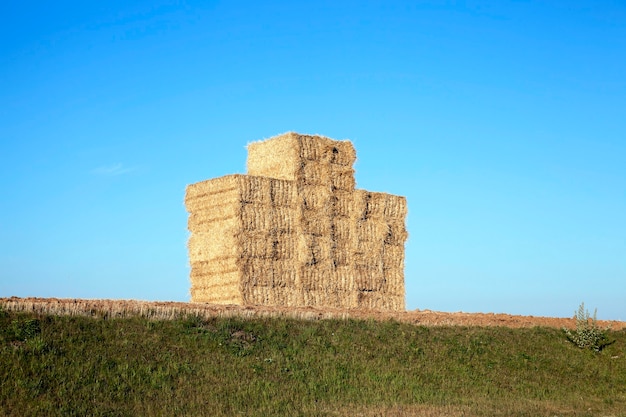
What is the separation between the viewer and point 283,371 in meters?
26.4

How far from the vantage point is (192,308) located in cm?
2925

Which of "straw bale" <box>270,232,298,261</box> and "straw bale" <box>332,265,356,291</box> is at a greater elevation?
"straw bale" <box>270,232,298,261</box>

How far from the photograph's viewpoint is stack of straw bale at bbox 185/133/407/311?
120ft

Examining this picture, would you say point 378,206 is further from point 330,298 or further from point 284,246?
point 284,246

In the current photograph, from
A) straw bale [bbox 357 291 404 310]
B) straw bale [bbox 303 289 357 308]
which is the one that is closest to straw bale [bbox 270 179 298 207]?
straw bale [bbox 303 289 357 308]

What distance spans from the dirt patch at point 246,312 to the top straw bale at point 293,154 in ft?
23.8

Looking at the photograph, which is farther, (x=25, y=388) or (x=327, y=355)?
(x=327, y=355)

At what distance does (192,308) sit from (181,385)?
217 inches

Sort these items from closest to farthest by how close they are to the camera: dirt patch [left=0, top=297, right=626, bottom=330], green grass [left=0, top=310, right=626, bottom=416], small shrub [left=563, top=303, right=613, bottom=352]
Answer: green grass [left=0, top=310, right=626, bottom=416] < dirt patch [left=0, top=297, right=626, bottom=330] < small shrub [left=563, top=303, right=613, bottom=352]

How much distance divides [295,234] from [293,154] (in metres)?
3.36

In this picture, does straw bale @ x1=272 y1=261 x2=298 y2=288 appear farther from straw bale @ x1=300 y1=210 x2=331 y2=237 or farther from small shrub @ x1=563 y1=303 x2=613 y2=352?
small shrub @ x1=563 y1=303 x2=613 y2=352

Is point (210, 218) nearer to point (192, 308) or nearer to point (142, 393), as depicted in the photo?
point (192, 308)

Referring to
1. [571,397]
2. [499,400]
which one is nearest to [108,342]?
[499,400]

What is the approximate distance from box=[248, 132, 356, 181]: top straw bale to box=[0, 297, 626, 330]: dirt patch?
724cm
